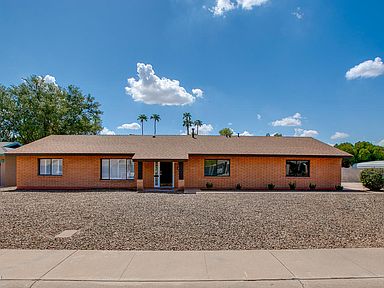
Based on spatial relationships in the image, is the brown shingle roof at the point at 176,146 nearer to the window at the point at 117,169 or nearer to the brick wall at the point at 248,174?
the brick wall at the point at 248,174

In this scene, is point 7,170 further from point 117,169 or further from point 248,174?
point 248,174

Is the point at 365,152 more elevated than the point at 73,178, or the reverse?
the point at 365,152

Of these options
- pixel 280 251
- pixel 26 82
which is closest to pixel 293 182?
pixel 280 251

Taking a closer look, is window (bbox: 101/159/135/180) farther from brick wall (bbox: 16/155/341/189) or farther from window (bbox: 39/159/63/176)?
window (bbox: 39/159/63/176)

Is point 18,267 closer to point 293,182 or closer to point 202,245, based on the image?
point 202,245

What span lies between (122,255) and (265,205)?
870 centimetres

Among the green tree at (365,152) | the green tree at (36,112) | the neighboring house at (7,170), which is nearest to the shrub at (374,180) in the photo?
the neighboring house at (7,170)

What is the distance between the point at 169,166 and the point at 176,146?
6.56ft

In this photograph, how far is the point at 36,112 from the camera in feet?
123

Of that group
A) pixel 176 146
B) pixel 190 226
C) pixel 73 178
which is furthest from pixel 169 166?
pixel 190 226

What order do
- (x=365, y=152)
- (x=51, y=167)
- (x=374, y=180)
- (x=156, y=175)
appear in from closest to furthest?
(x=51, y=167), (x=156, y=175), (x=374, y=180), (x=365, y=152)

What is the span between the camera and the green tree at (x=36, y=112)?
37.4m

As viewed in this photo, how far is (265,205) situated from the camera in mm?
13312

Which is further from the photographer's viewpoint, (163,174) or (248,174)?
(163,174)
